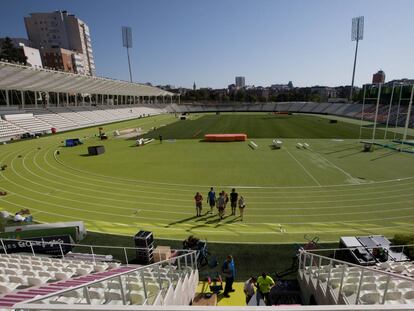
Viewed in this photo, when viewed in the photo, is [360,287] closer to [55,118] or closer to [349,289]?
[349,289]

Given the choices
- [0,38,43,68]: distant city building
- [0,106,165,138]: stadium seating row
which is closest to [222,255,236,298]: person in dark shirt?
[0,106,165,138]: stadium seating row

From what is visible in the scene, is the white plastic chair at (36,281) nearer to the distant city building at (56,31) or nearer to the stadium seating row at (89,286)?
the stadium seating row at (89,286)

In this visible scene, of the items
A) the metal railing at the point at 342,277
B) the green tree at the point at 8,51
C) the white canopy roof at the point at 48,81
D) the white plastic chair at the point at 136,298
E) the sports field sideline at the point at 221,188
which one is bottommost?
the sports field sideline at the point at 221,188

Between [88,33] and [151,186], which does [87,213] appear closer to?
[151,186]

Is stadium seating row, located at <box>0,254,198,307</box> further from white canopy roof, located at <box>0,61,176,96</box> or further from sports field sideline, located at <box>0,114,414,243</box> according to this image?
white canopy roof, located at <box>0,61,176,96</box>

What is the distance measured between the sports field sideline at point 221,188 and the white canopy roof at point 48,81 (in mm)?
14827

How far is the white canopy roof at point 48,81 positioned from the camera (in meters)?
41.0

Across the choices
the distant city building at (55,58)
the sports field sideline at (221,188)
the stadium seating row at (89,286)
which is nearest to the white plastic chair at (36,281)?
the stadium seating row at (89,286)

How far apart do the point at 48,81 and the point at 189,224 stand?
5057cm

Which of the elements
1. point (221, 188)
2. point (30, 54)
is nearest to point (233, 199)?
point (221, 188)

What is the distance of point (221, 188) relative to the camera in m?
19.6

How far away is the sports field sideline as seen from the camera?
46.4 feet

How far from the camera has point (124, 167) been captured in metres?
25.7

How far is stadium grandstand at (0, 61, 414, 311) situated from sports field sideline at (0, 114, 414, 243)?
0.11m
